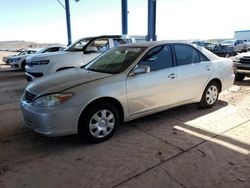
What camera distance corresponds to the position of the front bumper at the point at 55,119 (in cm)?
365

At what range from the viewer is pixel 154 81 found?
4.51 meters

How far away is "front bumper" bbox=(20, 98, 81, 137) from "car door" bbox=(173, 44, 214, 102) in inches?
83.9

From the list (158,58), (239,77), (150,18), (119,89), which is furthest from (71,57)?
(150,18)

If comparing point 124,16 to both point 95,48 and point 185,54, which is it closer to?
point 95,48

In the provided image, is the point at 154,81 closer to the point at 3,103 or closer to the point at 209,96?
the point at 209,96

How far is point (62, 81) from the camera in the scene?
415cm

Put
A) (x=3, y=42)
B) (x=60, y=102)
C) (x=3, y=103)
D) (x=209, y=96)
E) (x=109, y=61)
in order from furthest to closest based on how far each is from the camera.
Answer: (x=3, y=42)
(x=3, y=103)
(x=209, y=96)
(x=109, y=61)
(x=60, y=102)

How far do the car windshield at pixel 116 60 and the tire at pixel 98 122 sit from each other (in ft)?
2.33

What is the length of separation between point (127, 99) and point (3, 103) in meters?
4.02

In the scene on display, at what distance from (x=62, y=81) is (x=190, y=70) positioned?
2.47m

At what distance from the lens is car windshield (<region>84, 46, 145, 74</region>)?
4.48 meters

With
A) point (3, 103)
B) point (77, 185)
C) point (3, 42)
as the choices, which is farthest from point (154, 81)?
point (3, 42)

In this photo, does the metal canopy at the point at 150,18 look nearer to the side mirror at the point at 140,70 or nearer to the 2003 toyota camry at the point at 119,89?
the 2003 toyota camry at the point at 119,89

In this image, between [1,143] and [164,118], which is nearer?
[1,143]
